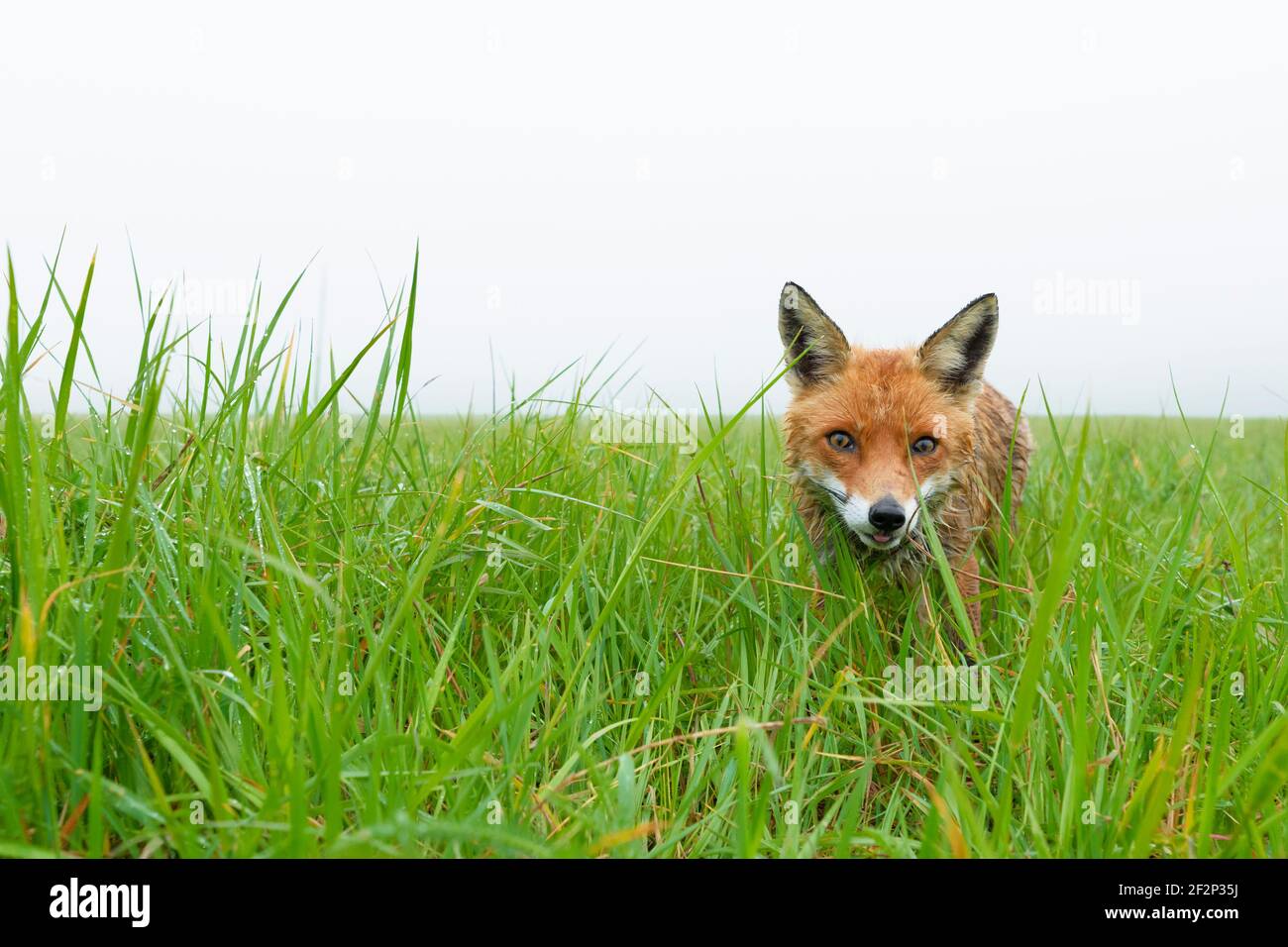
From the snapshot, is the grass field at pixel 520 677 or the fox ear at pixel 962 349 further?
the fox ear at pixel 962 349

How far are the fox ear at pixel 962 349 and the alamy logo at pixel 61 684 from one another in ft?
12.4

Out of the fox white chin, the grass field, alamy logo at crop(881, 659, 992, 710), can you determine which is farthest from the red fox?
alamy logo at crop(881, 659, 992, 710)

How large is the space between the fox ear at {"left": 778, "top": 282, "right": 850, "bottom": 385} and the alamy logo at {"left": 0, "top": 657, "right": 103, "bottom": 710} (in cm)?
281

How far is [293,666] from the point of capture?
2070 mm

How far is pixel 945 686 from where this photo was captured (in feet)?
8.74

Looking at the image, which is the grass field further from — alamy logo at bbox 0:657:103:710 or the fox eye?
the fox eye

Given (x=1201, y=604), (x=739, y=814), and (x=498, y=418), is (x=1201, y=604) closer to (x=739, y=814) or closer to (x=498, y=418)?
(x=739, y=814)

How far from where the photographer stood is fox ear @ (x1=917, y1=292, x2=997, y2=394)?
3.90 meters

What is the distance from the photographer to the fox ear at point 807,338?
3766 millimetres
